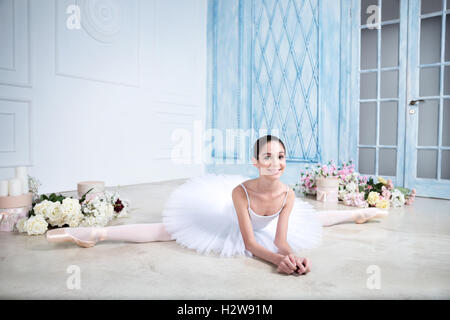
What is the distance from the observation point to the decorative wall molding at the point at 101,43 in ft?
10.2

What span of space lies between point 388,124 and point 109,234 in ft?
10.1

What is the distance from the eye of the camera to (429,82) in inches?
128

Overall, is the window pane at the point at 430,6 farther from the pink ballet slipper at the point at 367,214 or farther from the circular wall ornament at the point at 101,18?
the circular wall ornament at the point at 101,18

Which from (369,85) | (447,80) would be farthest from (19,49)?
(447,80)

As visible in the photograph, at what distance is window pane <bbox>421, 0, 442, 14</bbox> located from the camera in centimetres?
317

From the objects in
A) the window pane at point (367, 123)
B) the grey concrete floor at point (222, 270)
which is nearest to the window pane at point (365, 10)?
the window pane at point (367, 123)

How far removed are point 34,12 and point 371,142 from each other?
3.54m

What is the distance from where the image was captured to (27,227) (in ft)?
5.78

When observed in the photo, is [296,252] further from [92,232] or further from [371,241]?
[92,232]

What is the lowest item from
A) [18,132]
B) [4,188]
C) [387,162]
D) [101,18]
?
[4,188]

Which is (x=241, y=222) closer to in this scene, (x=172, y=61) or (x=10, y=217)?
(x=10, y=217)

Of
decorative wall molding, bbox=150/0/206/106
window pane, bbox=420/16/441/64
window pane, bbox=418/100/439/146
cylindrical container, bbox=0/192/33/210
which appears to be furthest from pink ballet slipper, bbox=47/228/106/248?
window pane, bbox=420/16/441/64
